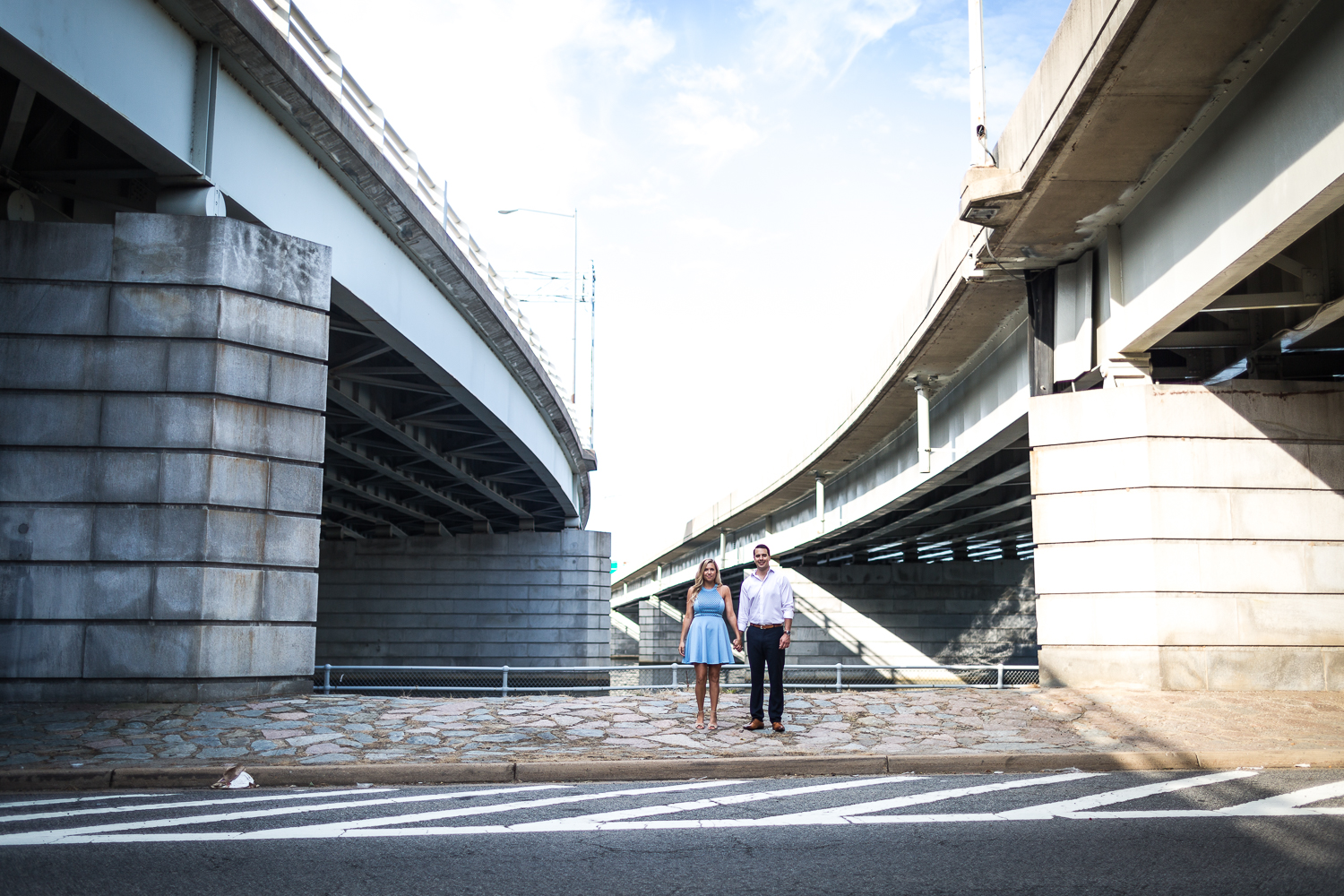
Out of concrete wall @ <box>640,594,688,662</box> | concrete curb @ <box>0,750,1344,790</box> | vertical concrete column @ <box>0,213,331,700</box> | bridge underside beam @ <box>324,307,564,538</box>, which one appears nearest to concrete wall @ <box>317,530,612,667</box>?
bridge underside beam @ <box>324,307,564,538</box>

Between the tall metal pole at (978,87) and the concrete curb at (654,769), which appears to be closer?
the concrete curb at (654,769)

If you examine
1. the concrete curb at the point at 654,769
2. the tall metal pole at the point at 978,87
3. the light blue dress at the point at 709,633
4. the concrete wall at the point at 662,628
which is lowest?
the concrete wall at the point at 662,628

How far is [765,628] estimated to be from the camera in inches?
377

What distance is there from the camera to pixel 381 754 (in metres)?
8.05

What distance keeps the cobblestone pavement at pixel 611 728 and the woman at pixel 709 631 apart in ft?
1.26

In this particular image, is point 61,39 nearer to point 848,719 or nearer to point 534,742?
point 534,742

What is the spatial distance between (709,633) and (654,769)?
6.71ft

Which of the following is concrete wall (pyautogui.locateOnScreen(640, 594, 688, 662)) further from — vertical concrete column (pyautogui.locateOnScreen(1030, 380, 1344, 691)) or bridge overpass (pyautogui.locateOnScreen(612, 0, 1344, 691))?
vertical concrete column (pyautogui.locateOnScreen(1030, 380, 1344, 691))

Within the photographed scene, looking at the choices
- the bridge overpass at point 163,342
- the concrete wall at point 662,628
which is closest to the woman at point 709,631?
the bridge overpass at point 163,342

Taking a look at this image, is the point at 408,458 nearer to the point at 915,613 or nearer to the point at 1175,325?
the point at 1175,325

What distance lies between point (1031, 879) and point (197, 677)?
7667mm

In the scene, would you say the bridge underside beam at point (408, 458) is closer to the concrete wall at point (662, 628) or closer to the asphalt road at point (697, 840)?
the asphalt road at point (697, 840)

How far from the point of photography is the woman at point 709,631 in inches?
377

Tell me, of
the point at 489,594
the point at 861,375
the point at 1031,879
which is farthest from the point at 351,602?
the point at 1031,879
